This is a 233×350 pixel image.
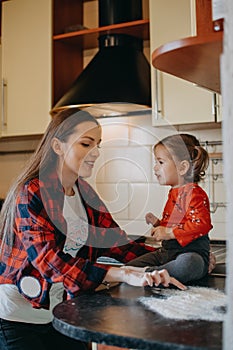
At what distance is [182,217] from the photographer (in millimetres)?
1274

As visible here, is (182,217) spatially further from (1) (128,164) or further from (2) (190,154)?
(1) (128,164)

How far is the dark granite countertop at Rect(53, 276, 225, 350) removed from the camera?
0.69 meters

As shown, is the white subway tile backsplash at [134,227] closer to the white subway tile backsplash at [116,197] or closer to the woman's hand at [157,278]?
the white subway tile backsplash at [116,197]

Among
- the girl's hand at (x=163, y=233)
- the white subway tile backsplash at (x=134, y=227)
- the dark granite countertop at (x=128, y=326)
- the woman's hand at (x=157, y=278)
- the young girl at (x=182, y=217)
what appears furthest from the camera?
the white subway tile backsplash at (x=134, y=227)

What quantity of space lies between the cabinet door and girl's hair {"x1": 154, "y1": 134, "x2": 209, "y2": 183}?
4.38 ft

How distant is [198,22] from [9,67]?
2.04 m

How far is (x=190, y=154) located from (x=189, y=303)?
54cm

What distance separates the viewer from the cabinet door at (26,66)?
2586mm

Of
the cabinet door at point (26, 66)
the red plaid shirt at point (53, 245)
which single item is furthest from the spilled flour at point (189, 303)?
the cabinet door at point (26, 66)

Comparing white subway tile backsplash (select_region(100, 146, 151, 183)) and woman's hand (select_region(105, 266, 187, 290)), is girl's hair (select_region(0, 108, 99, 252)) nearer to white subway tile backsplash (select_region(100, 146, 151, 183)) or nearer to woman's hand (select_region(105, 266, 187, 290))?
woman's hand (select_region(105, 266, 187, 290))

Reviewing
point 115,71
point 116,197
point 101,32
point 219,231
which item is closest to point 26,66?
point 101,32

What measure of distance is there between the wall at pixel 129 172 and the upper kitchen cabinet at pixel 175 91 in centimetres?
29

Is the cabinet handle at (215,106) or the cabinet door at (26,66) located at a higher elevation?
the cabinet door at (26,66)

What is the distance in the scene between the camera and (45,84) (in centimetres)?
258
